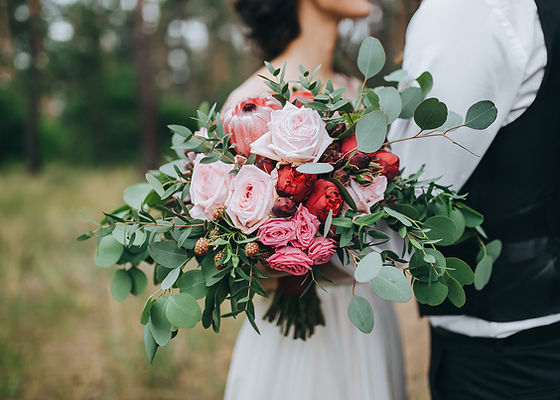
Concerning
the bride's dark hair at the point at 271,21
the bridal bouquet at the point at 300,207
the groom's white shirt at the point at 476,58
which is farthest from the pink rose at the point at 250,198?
the bride's dark hair at the point at 271,21

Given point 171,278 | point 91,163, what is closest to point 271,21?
point 171,278

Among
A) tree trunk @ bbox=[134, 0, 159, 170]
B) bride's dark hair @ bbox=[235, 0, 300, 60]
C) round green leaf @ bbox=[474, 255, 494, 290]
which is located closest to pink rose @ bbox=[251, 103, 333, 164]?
round green leaf @ bbox=[474, 255, 494, 290]

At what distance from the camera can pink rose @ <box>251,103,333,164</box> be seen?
95 cm

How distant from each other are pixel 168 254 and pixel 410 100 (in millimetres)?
641

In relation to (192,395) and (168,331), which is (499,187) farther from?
(192,395)

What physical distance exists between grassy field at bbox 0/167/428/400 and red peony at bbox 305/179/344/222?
2374mm

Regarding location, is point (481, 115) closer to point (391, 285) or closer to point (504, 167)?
point (504, 167)

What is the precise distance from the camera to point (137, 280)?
1268 millimetres

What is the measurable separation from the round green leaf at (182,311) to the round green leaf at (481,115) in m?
0.69

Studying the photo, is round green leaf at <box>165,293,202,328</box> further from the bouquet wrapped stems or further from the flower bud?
the bouquet wrapped stems

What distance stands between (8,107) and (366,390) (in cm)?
1640

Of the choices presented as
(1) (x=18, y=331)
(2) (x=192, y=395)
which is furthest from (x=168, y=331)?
(1) (x=18, y=331)

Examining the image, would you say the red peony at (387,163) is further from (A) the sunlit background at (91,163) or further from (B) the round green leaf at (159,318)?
(A) the sunlit background at (91,163)

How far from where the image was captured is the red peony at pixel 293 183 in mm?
960
